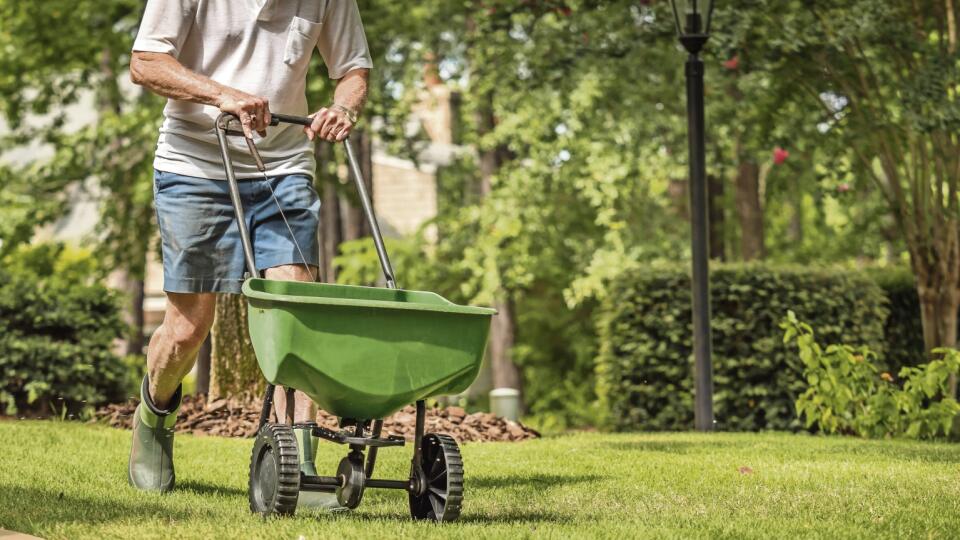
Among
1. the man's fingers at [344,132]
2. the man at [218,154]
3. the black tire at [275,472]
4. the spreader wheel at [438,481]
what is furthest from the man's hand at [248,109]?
the spreader wheel at [438,481]

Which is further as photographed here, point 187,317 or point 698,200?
point 698,200

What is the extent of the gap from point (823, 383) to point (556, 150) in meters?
8.08

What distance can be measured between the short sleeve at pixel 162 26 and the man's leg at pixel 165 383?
85 centimetres

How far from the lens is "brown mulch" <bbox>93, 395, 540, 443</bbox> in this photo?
761cm

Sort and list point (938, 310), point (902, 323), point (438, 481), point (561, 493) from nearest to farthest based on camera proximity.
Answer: point (438, 481)
point (561, 493)
point (938, 310)
point (902, 323)

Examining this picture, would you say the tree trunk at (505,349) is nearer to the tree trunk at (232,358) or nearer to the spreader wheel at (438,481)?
the tree trunk at (232,358)

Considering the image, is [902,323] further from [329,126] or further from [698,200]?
[329,126]

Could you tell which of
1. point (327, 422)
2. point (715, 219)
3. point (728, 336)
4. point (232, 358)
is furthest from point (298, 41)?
point (715, 219)

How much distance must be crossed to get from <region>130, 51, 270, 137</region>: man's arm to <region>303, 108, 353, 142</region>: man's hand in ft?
0.53

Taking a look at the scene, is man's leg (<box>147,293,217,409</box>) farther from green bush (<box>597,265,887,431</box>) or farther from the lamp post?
green bush (<box>597,265,887,431</box>)

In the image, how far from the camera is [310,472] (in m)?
4.37

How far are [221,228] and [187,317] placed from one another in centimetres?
34

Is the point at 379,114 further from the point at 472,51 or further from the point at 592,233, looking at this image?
the point at 592,233

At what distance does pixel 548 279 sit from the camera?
1919 cm
